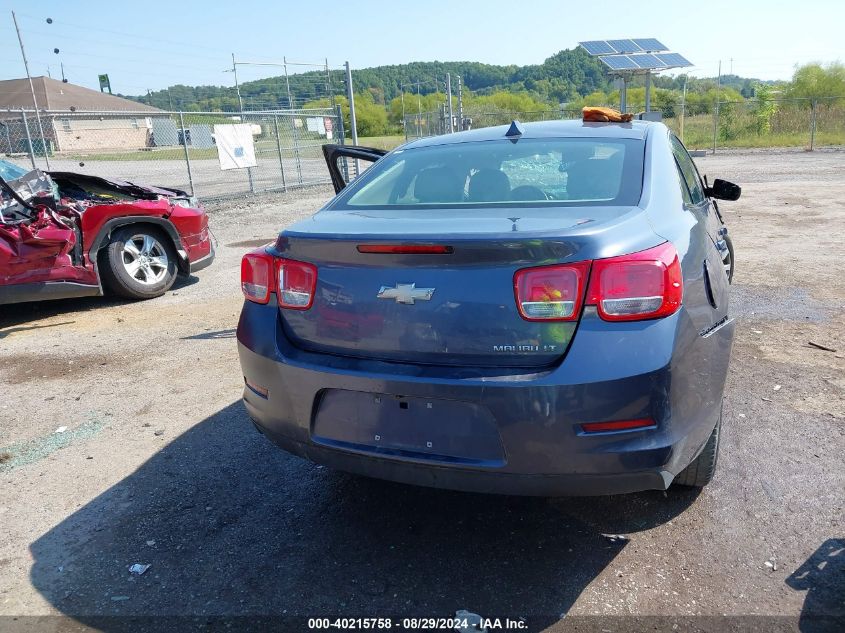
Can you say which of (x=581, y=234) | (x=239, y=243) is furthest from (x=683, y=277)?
(x=239, y=243)

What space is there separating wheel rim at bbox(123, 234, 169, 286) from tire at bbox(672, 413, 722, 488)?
6033 millimetres

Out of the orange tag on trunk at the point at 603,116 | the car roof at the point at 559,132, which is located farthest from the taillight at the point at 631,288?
the orange tag on trunk at the point at 603,116

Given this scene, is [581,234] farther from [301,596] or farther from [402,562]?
[301,596]

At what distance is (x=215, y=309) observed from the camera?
685 centimetres

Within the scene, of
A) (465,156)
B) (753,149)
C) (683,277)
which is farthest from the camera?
(753,149)

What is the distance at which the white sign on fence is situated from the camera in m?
16.2

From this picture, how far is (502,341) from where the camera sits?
7.49ft

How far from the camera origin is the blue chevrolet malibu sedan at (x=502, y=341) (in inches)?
87.9

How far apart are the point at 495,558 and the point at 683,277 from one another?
4.30 ft

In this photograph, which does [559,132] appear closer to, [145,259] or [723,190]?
[723,190]

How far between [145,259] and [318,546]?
5373 millimetres

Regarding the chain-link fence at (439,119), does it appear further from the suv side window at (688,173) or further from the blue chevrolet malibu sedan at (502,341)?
the blue chevrolet malibu sedan at (502,341)

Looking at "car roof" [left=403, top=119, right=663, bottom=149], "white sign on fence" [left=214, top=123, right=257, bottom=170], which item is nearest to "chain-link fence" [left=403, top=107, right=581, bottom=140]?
"white sign on fence" [left=214, top=123, right=257, bottom=170]

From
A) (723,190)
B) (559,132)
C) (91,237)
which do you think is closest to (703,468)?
(559,132)
